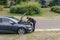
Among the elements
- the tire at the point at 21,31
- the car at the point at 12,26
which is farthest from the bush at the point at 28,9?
the tire at the point at 21,31

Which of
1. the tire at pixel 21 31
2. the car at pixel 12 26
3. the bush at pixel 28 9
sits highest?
the car at pixel 12 26

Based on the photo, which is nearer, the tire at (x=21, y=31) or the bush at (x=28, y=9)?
the tire at (x=21, y=31)

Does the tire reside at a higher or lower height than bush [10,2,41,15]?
higher

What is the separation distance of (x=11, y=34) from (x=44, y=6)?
2815 cm

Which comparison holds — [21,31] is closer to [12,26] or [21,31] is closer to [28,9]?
[12,26]

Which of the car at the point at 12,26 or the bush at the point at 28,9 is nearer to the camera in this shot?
the car at the point at 12,26

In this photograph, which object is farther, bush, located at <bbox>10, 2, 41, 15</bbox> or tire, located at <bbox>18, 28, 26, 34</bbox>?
bush, located at <bbox>10, 2, 41, 15</bbox>

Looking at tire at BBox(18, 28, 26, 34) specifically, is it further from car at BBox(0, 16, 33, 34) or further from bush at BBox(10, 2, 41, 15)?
bush at BBox(10, 2, 41, 15)

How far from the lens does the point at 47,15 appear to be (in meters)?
37.7

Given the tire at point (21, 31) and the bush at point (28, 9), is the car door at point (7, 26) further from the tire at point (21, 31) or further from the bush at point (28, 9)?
the bush at point (28, 9)

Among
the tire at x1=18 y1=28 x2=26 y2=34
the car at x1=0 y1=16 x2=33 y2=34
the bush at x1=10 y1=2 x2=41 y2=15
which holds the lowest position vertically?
the bush at x1=10 y1=2 x2=41 y2=15

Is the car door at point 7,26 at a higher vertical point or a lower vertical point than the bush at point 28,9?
higher

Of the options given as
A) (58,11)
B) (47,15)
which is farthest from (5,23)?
(58,11)

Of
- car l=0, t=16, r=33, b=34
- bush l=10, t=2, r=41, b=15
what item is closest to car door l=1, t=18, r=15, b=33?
car l=0, t=16, r=33, b=34
